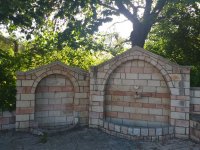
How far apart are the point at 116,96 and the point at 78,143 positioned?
206 cm

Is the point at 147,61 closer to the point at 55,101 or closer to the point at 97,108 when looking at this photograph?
the point at 97,108

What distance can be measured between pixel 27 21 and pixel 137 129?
5897mm

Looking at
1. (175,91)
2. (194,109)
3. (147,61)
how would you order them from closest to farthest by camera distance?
(175,91)
(194,109)
(147,61)

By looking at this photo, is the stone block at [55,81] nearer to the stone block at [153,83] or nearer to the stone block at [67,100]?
the stone block at [67,100]

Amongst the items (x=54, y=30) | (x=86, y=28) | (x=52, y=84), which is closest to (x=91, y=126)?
(x=52, y=84)

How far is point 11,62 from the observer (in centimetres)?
878

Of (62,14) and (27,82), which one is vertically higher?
(62,14)

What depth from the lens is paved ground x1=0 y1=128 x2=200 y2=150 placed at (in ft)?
20.0

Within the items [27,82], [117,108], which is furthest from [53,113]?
[117,108]

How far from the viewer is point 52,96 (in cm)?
777

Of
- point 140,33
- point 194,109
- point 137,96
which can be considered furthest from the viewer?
point 140,33

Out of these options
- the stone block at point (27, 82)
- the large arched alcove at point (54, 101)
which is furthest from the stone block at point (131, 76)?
the stone block at point (27, 82)

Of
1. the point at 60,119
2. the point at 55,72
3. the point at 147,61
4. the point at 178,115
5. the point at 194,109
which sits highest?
the point at 147,61

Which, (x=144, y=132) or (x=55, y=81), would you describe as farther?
(x=55, y=81)
